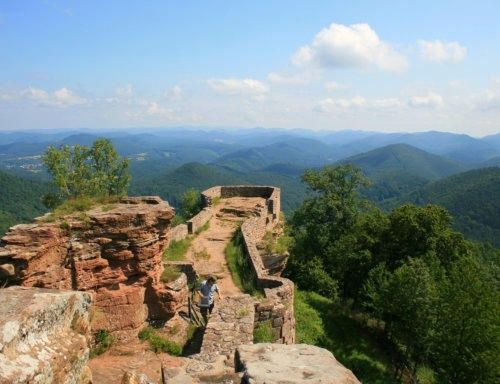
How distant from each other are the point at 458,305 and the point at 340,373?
15.4m

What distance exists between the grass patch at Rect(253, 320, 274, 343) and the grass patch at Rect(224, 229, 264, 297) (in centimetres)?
211

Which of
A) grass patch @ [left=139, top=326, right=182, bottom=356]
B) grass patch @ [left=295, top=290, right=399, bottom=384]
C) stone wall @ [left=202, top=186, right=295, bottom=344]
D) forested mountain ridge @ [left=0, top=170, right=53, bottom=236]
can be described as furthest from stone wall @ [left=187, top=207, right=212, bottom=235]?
forested mountain ridge @ [left=0, top=170, right=53, bottom=236]

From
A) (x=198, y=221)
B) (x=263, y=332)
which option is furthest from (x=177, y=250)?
(x=263, y=332)

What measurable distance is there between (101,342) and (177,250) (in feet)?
35.0

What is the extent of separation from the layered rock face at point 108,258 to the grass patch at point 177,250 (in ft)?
26.6

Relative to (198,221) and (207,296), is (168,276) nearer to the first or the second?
(207,296)

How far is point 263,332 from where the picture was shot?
11.8 m

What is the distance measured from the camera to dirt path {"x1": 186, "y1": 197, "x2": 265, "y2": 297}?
57.8 feet

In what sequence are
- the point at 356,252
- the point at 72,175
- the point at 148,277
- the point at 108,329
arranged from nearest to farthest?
the point at 108,329
the point at 148,277
the point at 356,252
the point at 72,175

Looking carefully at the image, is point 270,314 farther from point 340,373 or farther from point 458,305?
point 458,305

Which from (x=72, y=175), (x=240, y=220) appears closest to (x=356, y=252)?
(x=240, y=220)

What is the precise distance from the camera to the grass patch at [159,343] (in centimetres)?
1064

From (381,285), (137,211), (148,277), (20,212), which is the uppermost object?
(137,211)

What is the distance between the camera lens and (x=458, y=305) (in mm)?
18078
